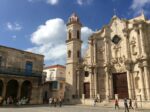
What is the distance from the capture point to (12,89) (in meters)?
30.9

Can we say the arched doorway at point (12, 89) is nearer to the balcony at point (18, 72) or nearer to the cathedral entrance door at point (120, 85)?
the balcony at point (18, 72)

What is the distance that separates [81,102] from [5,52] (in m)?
14.5

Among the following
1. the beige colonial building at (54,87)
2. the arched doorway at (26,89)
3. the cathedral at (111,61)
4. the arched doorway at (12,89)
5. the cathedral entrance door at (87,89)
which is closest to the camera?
the cathedral at (111,61)

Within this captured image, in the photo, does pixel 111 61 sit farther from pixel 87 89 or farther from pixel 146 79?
pixel 146 79

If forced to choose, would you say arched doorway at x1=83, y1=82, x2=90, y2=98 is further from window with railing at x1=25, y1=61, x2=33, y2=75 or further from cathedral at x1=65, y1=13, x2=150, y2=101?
window with railing at x1=25, y1=61, x2=33, y2=75

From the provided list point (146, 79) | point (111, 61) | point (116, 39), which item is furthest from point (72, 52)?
point (146, 79)

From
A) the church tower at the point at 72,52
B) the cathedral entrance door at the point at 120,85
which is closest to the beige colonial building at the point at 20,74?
the church tower at the point at 72,52


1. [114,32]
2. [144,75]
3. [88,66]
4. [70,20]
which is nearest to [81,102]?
[88,66]

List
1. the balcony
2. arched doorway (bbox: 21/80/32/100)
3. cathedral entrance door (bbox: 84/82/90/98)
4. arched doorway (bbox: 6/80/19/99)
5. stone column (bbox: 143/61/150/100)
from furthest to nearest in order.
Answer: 1. cathedral entrance door (bbox: 84/82/90/98)
2. arched doorway (bbox: 21/80/32/100)
3. arched doorway (bbox: 6/80/19/99)
4. the balcony
5. stone column (bbox: 143/61/150/100)

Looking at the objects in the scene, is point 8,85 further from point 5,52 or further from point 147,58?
point 147,58

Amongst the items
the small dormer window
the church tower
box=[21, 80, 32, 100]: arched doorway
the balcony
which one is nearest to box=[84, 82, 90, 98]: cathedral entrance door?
the church tower

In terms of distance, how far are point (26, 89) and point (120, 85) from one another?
52.4ft

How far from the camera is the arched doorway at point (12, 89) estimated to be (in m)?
30.3

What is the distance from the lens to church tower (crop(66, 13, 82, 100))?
3334 centimetres
